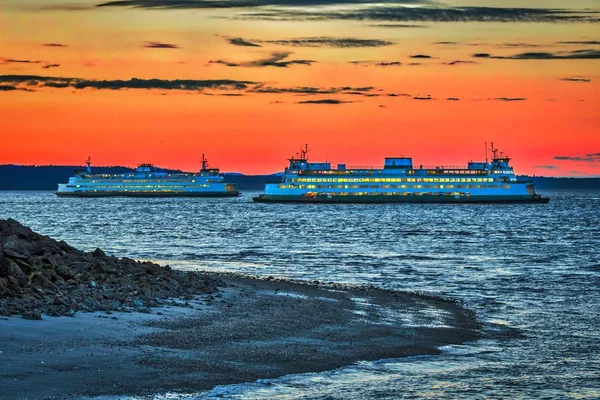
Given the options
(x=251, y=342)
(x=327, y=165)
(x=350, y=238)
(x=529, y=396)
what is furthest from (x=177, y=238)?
(x=327, y=165)

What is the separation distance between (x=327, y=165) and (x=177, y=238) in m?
128

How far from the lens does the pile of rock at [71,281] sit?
17.8m

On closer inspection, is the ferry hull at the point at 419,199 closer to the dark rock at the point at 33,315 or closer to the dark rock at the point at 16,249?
the dark rock at the point at 16,249

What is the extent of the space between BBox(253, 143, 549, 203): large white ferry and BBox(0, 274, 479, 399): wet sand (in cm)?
16036

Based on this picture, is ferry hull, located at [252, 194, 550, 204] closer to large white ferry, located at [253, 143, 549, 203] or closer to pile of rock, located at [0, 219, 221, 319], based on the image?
large white ferry, located at [253, 143, 549, 203]

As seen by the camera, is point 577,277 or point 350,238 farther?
point 350,238

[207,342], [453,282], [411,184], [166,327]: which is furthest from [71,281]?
[411,184]

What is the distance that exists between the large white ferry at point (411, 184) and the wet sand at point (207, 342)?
160m

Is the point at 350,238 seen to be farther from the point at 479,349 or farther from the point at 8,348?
the point at 8,348

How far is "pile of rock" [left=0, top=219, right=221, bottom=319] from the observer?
58.2ft

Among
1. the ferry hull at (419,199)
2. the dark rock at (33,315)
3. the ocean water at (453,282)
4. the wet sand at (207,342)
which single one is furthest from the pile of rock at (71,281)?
the ferry hull at (419,199)

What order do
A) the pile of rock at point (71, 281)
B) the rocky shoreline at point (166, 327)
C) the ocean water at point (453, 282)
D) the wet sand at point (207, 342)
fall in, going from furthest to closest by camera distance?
the pile of rock at point (71, 281) → the ocean water at point (453, 282) → the rocky shoreline at point (166, 327) → the wet sand at point (207, 342)

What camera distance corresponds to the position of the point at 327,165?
18950 centimetres

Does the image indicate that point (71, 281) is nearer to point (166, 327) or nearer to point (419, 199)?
point (166, 327)
